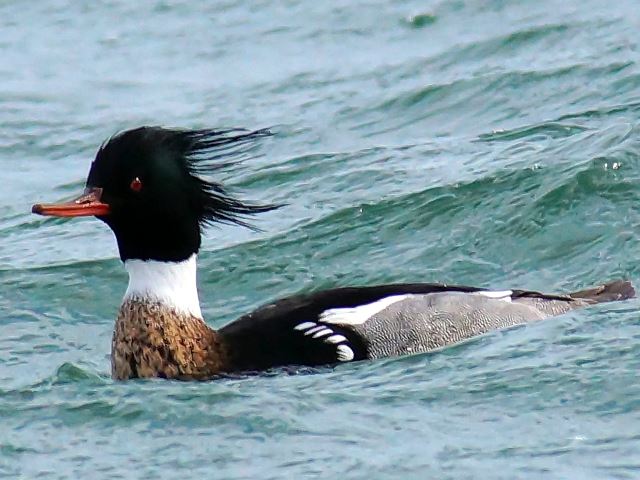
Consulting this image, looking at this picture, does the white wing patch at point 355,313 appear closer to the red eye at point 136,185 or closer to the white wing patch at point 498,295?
the white wing patch at point 498,295

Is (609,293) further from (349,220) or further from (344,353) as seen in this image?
(349,220)

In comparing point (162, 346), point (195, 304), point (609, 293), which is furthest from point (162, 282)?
point (609, 293)

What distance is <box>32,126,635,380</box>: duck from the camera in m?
8.32

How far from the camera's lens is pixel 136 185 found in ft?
27.5

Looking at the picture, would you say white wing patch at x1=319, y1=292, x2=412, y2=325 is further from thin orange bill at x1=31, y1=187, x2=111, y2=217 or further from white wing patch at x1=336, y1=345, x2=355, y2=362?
thin orange bill at x1=31, y1=187, x2=111, y2=217

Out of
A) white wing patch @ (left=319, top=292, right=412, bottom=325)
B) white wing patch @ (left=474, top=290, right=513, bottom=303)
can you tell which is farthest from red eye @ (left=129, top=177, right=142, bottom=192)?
white wing patch @ (left=474, top=290, right=513, bottom=303)

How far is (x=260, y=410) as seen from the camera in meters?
7.53

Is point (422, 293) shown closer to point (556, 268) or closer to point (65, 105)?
point (556, 268)

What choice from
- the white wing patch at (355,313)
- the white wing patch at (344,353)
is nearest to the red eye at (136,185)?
the white wing patch at (355,313)

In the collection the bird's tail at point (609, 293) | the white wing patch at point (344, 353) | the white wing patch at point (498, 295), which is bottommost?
the bird's tail at point (609, 293)

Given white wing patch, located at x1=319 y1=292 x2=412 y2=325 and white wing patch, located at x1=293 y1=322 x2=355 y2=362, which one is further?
white wing patch, located at x1=319 y1=292 x2=412 y2=325

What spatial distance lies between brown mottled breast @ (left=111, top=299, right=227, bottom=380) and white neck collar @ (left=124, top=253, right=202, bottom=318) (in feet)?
0.15

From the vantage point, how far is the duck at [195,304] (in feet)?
27.3

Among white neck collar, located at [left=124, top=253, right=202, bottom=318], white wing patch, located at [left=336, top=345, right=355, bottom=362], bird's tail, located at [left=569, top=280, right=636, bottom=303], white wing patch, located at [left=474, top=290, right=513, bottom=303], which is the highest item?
white neck collar, located at [left=124, top=253, right=202, bottom=318]
